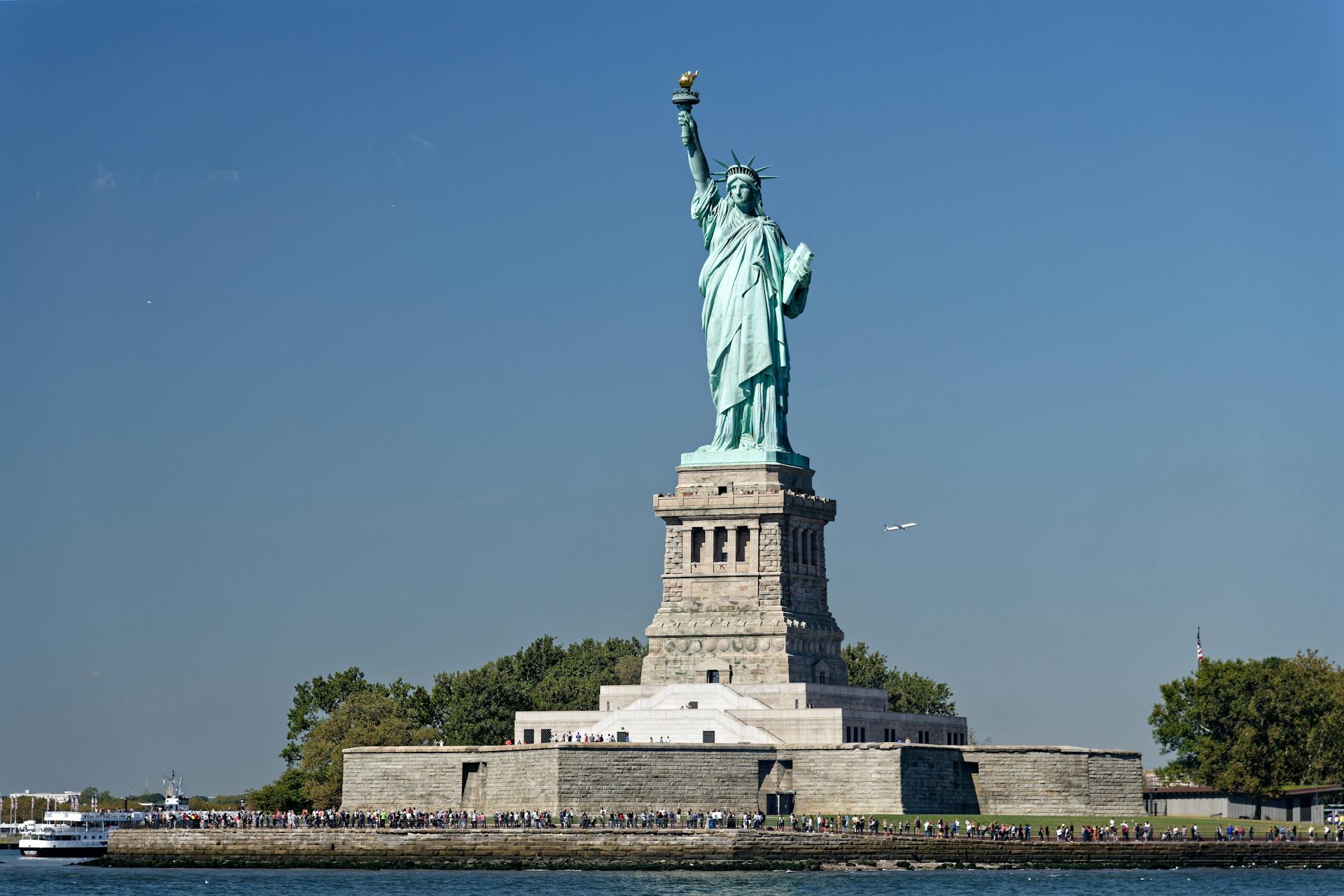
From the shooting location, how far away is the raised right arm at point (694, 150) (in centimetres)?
8500

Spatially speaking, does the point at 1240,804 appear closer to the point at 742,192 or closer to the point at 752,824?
the point at 752,824

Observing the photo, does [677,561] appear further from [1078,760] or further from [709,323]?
[1078,760]

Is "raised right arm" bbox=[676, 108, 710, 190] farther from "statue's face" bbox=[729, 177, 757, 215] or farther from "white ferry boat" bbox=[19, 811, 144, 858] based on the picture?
"white ferry boat" bbox=[19, 811, 144, 858]

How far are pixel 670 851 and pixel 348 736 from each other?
76.5ft

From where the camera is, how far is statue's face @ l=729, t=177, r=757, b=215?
85.3 meters

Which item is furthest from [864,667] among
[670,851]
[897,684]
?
[670,851]

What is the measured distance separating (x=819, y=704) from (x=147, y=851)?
2172 cm

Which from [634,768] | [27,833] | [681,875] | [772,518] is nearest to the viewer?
[681,875]

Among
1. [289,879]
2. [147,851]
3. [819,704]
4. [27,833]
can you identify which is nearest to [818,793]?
[819,704]

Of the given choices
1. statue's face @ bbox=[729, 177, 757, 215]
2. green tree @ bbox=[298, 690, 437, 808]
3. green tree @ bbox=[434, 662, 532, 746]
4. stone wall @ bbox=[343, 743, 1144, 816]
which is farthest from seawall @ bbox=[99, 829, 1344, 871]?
statue's face @ bbox=[729, 177, 757, 215]

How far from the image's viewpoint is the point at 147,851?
80.0 metres

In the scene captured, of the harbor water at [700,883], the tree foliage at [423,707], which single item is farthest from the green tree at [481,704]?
the harbor water at [700,883]

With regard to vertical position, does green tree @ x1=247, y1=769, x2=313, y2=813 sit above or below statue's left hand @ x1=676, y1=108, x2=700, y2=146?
below

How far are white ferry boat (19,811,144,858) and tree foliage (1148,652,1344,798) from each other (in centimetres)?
4039
